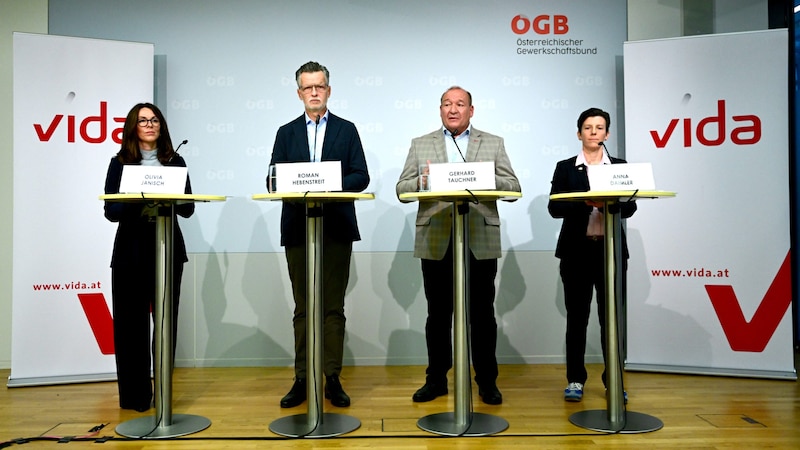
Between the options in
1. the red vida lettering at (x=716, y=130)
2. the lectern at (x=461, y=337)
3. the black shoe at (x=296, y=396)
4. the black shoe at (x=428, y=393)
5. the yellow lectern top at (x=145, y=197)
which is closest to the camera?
the yellow lectern top at (x=145, y=197)

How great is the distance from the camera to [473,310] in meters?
3.40

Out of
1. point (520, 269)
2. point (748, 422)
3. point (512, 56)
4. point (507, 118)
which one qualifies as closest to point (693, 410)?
point (748, 422)

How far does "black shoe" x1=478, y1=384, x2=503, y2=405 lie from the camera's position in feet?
11.1

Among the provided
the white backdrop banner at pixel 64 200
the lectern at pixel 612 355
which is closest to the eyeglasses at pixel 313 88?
the lectern at pixel 612 355

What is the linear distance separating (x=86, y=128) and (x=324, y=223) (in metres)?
1.87

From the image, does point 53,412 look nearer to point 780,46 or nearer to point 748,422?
point 748,422

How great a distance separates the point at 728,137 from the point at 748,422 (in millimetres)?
1918

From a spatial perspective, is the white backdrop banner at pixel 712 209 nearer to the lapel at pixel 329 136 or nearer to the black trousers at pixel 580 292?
the black trousers at pixel 580 292

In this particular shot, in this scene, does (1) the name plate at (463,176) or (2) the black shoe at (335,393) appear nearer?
(1) the name plate at (463,176)

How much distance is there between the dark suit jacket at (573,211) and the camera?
3354mm

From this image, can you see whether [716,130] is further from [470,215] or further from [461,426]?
[461,426]

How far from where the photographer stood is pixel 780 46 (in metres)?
4.02

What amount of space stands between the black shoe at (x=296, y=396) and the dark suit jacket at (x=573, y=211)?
154 centimetres

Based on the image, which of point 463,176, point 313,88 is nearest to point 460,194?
point 463,176
